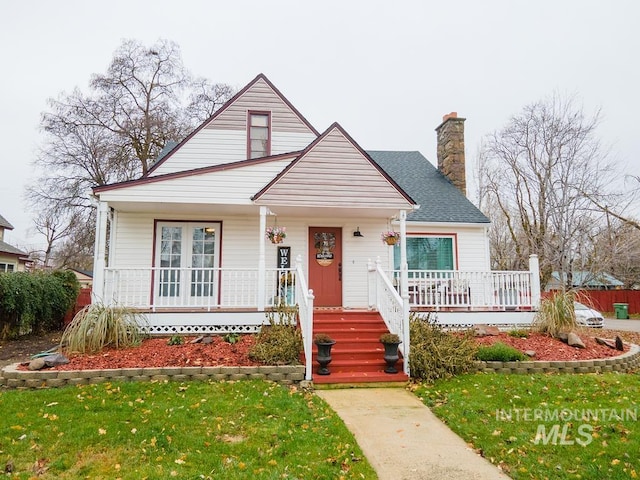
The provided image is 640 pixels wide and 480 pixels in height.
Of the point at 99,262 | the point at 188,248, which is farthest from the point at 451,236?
the point at 99,262

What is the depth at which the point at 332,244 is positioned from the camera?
10617 millimetres

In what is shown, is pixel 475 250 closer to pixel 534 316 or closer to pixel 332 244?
pixel 534 316

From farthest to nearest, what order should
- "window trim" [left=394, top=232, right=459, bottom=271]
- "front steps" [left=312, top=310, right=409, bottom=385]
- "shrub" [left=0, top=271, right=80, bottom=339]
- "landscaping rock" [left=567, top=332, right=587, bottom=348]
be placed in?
"window trim" [left=394, top=232, right=459, bottom=271] < "shrub" [left=0, top=271, right=80, bottom=339] < "landscaping rock" [left=567, top=332, right=587, bottom=348] < "front steps" [left=312, top=310, right=409, bottom=385]

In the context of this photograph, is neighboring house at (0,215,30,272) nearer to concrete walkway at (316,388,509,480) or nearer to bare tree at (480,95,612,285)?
concrete walkway at (316,388,509,480)

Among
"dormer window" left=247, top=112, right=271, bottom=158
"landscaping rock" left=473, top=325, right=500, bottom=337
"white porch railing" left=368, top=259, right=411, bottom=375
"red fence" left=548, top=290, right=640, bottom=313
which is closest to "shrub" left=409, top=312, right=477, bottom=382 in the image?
"white porch railing" left=368, top=259, right=411, bottom=375

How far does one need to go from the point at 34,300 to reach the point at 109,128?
13.9 meters

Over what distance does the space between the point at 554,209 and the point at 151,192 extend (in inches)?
467

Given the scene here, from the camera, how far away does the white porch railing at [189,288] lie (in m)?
8.23

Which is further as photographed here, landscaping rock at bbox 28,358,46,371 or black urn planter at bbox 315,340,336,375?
black urn planter at bbox 315,340,336,375

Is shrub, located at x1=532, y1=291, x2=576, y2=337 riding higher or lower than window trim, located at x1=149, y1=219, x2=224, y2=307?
lower

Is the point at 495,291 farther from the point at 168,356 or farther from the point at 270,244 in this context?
the point at 168,356

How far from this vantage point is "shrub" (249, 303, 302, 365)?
651 cm

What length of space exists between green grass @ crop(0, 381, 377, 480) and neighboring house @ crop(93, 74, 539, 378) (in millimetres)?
2089

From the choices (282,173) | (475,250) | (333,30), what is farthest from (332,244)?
(333,30)
